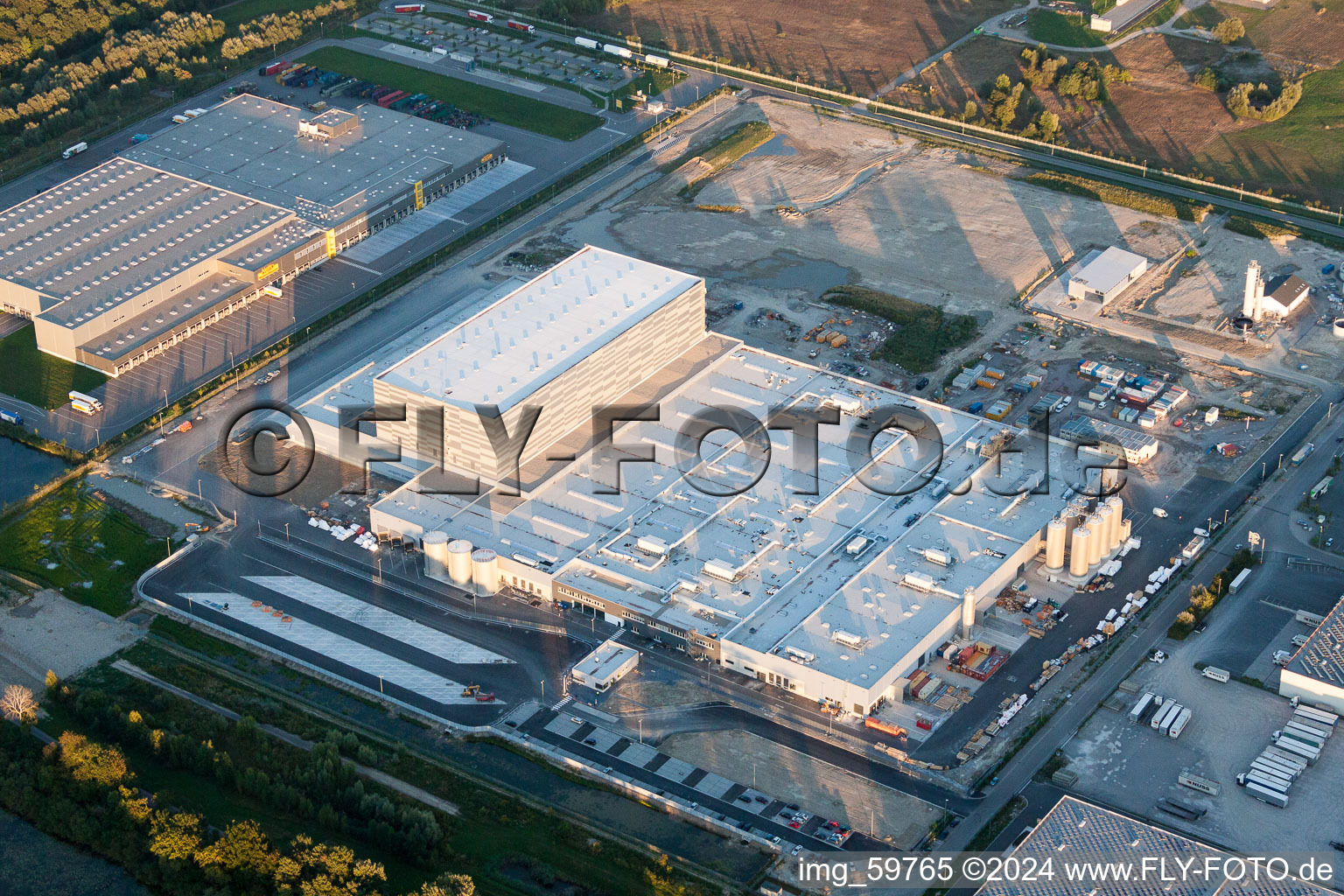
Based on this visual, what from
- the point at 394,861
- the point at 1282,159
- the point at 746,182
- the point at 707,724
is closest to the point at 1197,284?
the point at 1282,159

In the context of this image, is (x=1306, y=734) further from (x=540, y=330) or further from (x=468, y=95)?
(x=468, y=95)

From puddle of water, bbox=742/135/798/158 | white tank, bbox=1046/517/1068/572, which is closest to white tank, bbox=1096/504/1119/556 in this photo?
white tank, bbox=1046/517/1068/572

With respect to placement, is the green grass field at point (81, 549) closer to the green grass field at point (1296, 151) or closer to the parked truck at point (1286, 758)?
the parked truck at point (1286, 758)

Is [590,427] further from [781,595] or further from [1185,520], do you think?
[1185,520]

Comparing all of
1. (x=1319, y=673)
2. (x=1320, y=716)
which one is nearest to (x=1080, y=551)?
(x=1319, y=673)

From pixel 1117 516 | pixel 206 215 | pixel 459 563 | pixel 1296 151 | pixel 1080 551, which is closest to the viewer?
pixel 1080 551
